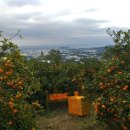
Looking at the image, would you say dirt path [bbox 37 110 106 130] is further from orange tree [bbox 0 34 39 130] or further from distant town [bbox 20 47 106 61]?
orange tree [bbox 0 34 39 130]

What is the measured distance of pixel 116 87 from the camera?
994 centimetres

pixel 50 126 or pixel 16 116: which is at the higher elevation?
pixel 16 116

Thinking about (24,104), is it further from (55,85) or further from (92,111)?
(55,85)

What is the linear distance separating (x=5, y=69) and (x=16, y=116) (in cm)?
103

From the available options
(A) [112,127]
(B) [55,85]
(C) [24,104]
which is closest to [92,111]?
(B) [55,85]

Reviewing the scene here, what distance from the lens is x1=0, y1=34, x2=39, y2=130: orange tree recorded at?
7.41 meters

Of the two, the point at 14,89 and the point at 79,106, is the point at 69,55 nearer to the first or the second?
the point at 79,106

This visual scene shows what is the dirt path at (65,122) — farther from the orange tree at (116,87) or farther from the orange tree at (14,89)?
the orange tree at (14,89)

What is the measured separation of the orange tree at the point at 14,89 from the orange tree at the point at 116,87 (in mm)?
2274

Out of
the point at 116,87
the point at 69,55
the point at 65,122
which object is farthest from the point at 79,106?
the point at 69,55

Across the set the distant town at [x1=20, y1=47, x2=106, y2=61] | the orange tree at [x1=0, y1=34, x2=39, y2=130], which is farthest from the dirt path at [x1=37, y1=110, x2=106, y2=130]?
the orange tree at [x1=0, y1=34, x2=39, y2=130]

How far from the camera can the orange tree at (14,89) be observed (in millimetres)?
7406

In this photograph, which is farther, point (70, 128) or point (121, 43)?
point (70, 128)

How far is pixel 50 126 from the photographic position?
12758 mm
